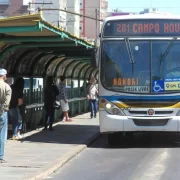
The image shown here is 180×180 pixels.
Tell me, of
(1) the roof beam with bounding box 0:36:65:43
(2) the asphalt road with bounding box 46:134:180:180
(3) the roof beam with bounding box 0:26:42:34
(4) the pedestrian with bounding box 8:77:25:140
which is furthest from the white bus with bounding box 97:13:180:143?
(4) the pedestrian with bounding box 8:77:25:140

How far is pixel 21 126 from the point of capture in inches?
602

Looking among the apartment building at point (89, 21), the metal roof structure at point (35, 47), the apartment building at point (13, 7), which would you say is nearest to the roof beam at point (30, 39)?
the metal roof structure at point (35, 47)

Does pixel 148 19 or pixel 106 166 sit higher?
pixel 148 19

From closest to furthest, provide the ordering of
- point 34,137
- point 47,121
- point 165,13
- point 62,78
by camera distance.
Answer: point 165,13, point 34,137, point 47,121, point 62,78

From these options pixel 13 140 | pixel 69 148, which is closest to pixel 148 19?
pixel 69 148

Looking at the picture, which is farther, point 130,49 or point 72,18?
point 72,18

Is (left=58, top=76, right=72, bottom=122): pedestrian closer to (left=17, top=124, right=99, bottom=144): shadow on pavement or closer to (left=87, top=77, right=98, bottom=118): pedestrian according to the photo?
(left=17, top=124, right=99, bottom=144): shadow on pavement

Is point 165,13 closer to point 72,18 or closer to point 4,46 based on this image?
point 4,46

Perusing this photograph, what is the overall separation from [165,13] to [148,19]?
892mm

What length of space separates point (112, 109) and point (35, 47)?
4.56m

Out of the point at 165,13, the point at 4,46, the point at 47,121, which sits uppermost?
the point at 165,13

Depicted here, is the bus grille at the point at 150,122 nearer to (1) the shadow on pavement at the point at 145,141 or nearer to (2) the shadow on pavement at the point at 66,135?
(1) the shadow on pavement at the point at 145,141

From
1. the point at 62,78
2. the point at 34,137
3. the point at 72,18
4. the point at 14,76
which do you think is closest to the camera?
the point at 34,137

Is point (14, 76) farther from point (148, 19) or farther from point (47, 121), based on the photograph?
point (148, 19)
